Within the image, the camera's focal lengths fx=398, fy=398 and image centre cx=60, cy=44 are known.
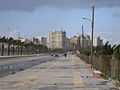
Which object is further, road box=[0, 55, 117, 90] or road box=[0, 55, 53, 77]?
road box=[0, 55, 53, 77]

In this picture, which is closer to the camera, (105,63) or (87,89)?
(87,89)

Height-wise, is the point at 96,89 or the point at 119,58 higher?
the point at 119,58

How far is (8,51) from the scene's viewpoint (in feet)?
530

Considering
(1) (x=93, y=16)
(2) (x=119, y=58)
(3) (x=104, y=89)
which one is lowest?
(3) (x=104, y=89)

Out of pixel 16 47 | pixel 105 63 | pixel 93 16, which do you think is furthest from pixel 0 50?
pixel 105 63

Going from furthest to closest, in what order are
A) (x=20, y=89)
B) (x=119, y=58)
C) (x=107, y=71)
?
1. (x=107, y=71)
2. (x=119, y=58)
3. (x=20, y=89)

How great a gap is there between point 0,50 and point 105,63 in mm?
120074

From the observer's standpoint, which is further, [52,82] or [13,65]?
[13,65]

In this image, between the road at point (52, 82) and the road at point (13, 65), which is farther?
the road at point (13, 65)

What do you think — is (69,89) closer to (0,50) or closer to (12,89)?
(12,89)

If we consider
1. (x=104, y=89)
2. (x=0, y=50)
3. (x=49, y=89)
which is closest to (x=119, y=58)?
(x=104, y=89)

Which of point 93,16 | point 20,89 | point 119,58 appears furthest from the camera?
point 93,16

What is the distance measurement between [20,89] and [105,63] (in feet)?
48.1

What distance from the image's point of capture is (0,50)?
149875 millimetres
